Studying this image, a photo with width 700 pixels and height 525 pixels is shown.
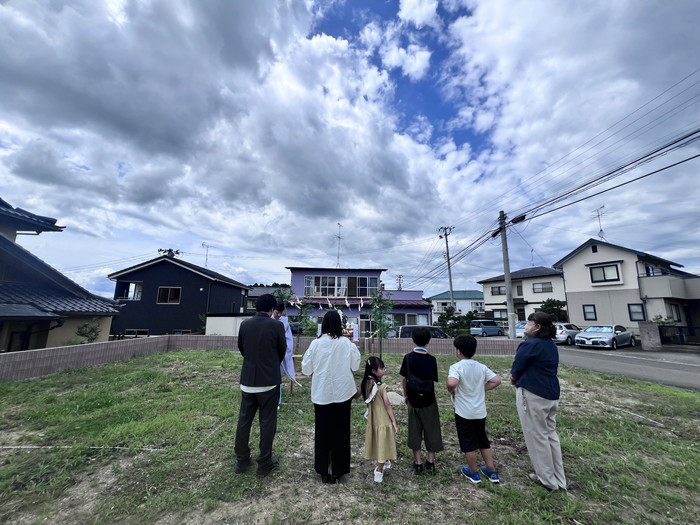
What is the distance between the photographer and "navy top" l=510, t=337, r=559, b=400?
9.12 feet

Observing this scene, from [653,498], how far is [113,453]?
5807 mm

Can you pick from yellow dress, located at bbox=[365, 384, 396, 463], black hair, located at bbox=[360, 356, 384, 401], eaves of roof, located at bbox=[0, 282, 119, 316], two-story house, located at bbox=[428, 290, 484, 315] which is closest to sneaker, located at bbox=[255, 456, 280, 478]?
yellow dress, located at bbox=[365, 384, 396, 463]

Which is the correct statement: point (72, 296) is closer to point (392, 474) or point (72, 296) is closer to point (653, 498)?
point (392, 474)

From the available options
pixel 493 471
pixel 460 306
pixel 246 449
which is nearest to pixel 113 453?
pixel 246 449

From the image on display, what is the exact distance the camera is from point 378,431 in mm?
2902

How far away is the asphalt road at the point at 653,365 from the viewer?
8721mm

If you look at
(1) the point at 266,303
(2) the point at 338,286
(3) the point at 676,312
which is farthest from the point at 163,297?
(3) the point at 676,312

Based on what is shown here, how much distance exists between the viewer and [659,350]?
15555 mm

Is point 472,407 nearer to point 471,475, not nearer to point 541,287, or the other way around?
point 471,475

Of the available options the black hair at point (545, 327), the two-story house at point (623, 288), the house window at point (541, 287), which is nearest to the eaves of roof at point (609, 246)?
the two-story house at point (623, 288)

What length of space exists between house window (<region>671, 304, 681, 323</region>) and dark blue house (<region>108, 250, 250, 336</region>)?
3189 centimetres

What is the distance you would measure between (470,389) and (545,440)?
2.72 ft

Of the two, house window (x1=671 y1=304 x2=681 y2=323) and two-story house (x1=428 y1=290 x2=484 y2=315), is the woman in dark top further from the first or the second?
two-story house (x1=428 y1=290 x2=484 y2=315)

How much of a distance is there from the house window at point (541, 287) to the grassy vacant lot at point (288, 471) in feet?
83.6
